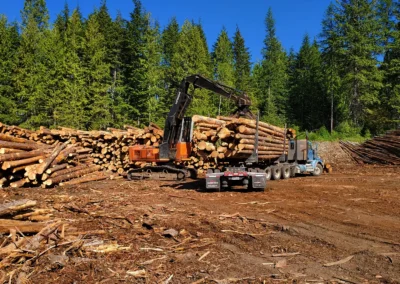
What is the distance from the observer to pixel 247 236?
6.82m

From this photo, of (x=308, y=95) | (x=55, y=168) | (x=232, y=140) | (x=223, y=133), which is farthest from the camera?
(x=308, y=95)

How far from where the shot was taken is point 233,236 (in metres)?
6.82

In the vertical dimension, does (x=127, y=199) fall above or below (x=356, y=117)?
below

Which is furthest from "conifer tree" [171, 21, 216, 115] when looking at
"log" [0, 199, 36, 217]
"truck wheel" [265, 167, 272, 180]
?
"log" [0, 199, 36, 217]

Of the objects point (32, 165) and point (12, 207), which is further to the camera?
point (32, 165)

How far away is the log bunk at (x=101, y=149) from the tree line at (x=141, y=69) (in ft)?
37.7

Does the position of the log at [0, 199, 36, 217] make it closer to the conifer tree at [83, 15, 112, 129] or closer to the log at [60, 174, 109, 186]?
the log at [60, 174, 109, 186]

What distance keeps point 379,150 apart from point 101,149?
65.5 ft

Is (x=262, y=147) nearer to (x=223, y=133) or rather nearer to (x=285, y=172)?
(x=223, y=133)

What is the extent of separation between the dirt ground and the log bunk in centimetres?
173

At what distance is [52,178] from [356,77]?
3254 centimetres

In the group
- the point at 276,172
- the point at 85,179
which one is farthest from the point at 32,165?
the point at 276,172

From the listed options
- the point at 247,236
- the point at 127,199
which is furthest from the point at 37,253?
the point at 127,199

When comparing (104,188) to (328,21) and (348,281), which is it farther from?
(328,21)
